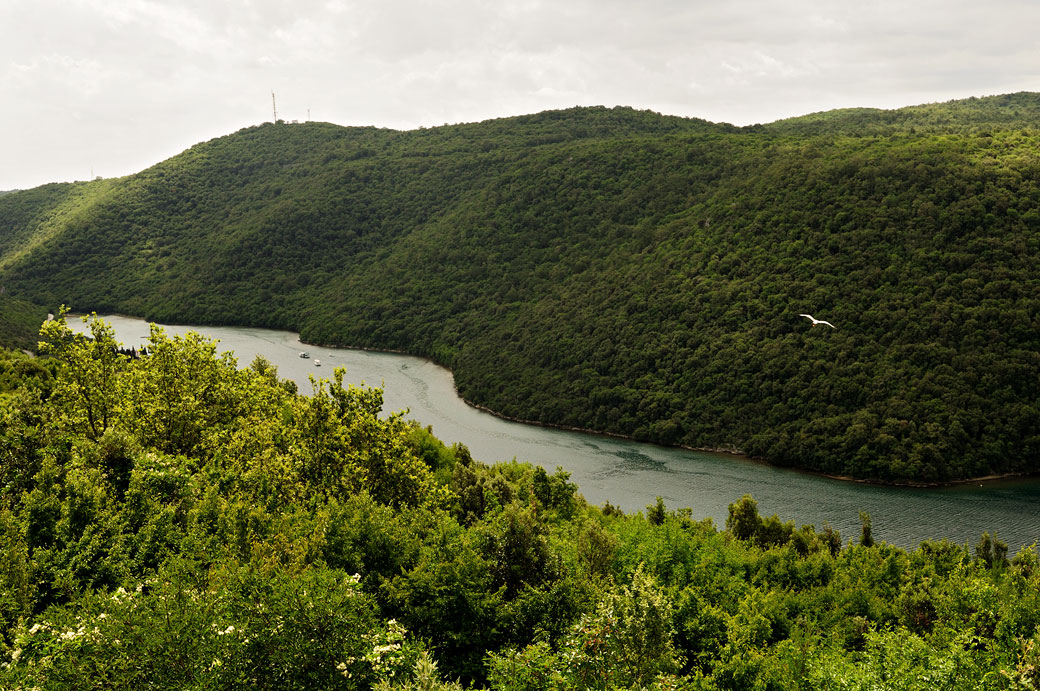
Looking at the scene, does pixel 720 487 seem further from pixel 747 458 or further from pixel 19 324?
pixel 19 324

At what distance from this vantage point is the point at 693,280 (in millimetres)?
100688

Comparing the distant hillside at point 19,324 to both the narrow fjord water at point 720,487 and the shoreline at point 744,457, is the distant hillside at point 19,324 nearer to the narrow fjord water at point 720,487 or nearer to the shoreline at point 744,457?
the narrow fjord water at point 720,487

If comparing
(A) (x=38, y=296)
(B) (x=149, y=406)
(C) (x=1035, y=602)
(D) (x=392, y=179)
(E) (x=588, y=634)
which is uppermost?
(D) (x=392, y=179)

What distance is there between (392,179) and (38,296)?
8350 centimetres

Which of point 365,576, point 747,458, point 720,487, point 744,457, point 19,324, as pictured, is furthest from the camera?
point 19,324

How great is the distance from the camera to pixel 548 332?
10888cm

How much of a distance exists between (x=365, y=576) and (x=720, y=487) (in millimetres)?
56759

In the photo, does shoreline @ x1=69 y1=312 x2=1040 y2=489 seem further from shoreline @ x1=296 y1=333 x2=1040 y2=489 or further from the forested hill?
the forested hill

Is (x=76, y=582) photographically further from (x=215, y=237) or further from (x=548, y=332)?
(x=215, y=237)

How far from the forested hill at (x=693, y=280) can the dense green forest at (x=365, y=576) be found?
43434 mm

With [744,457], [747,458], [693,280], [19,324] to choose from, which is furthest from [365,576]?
[19,324]

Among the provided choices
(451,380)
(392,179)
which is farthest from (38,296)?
(451,380)

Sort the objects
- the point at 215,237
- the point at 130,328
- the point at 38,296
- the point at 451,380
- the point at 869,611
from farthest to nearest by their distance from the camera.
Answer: the point at 215,237 < the point at 38,296 < the point at 130,328 < the point at 451,380 < the point at 869,611

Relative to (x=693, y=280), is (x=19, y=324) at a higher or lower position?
lower
